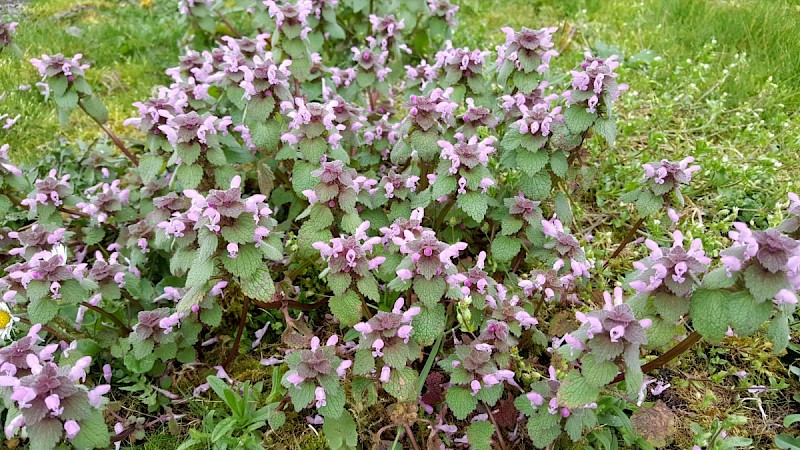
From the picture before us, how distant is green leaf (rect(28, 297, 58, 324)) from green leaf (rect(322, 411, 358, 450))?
1208 millimetres

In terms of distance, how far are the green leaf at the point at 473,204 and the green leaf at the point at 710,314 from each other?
37.7 inches

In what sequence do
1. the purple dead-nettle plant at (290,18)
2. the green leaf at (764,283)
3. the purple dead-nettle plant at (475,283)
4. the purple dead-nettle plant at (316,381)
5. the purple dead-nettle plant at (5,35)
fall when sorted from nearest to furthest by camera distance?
1. the green leaf at (764,283)
2. the purple dead-nettle plant at (316,381)
3. the purple dead-nettle plant at (475,283)
4. the purple dead-nettle plant at (290,18)
5. the purple dead-nettle plant at (5,35)

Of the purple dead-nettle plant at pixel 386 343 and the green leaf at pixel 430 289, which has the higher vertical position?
the green leaf at pixel 430 289

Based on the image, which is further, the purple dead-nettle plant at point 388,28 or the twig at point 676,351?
the purple dead-nettle plant at point 388,28

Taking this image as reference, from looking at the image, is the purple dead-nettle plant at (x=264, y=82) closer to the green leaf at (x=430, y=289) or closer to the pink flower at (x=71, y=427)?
the green leaf at (x=430, y=289)

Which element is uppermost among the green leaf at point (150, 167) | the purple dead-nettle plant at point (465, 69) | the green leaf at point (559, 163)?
the purple dead-nettle plant at point (465, 69)

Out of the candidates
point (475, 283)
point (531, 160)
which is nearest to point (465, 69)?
point (531, 160)

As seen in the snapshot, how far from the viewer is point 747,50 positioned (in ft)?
14.8

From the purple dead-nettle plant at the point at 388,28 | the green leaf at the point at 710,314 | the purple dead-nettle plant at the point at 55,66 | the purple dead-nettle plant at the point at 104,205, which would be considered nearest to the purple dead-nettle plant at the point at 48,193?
the purple dead-nettle plant at the point at 104,205

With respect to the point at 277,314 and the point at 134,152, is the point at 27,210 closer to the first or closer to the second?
the point at 134,152

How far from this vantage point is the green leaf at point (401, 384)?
7.36ft

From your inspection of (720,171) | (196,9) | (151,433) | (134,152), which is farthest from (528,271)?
(196,9)

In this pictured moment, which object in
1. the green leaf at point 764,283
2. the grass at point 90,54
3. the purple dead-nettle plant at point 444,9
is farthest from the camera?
the purple dead-nettle plant at point 444,9

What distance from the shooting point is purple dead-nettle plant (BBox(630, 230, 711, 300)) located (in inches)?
76.8
